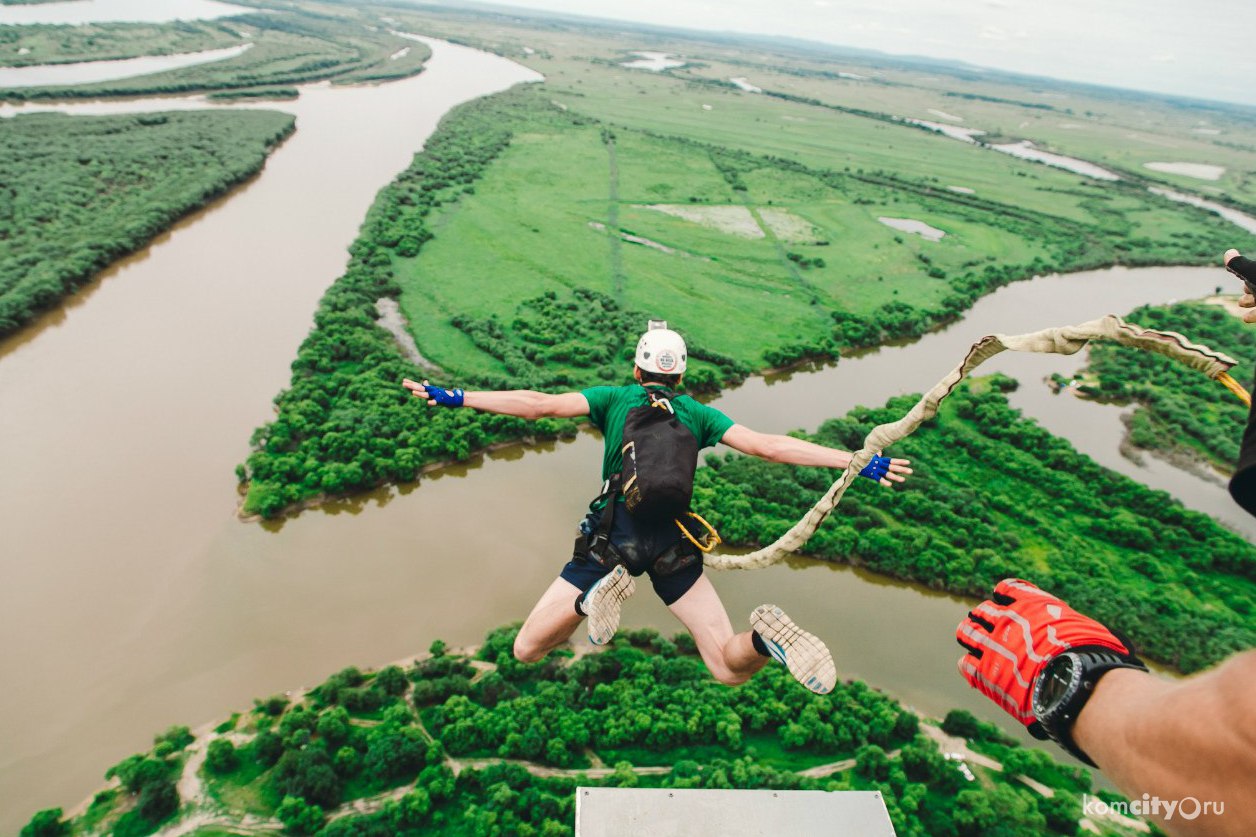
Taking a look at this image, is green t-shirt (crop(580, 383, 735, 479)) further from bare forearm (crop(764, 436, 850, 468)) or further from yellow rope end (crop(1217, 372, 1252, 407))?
yellow rope end (crop(1217, 372, 1252, 407))

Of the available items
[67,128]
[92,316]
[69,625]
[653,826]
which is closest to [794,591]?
[653,826]

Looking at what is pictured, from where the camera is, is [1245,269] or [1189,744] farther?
[1245,269]

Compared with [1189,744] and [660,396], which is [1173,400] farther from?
[1189,744]

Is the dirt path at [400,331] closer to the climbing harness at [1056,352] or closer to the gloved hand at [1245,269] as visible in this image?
the climbing harness at [1056,352]

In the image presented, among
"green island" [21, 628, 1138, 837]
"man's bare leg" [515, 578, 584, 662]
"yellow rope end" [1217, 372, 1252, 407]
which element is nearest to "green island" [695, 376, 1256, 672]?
"green island" [21, 628, 1138, 837]

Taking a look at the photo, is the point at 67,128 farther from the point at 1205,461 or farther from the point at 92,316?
the point at 1205,461

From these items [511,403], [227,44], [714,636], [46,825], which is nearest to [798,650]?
[714,636]

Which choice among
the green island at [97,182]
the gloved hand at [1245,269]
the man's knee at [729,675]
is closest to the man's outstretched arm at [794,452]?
the man's knee at [729,675]

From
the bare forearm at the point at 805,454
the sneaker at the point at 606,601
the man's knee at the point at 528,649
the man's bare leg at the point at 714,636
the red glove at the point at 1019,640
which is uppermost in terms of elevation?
the red glove at the point at 1019,640
